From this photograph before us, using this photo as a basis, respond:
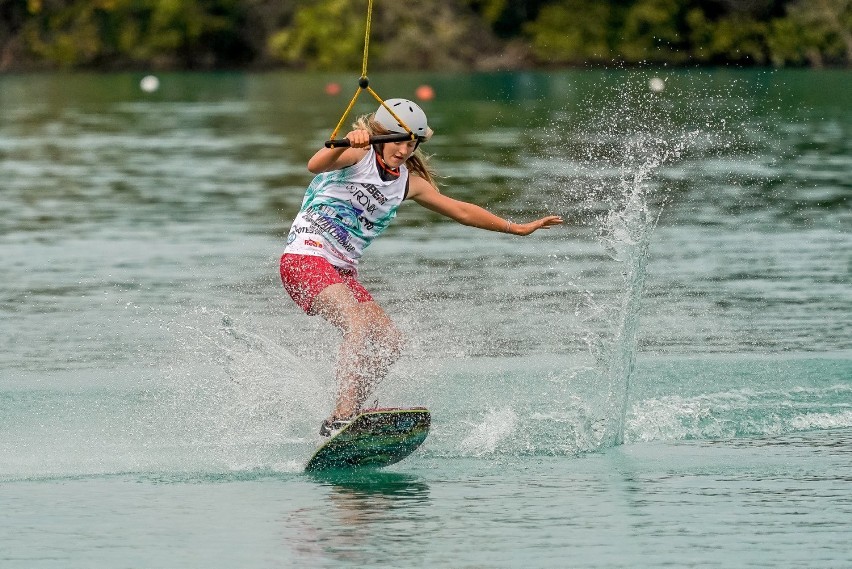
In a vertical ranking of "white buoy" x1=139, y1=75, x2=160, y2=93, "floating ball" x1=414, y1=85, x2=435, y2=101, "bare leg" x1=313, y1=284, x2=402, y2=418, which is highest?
"bare leg" x1=313, y1=284, x2=402, y2=418

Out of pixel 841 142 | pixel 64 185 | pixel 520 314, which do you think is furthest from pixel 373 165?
pixel 841 142

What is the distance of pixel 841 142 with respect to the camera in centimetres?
2955

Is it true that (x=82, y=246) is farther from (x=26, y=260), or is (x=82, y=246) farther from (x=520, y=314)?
(x=520, y=314)

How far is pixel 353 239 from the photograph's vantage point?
9148 millimetres

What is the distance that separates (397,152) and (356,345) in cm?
95

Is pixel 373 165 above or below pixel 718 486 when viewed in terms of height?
Result: above

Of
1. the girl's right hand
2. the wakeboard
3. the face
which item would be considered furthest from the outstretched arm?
the wakeboard

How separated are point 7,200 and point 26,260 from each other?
5878mm

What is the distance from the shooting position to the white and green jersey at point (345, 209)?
29.4 ft

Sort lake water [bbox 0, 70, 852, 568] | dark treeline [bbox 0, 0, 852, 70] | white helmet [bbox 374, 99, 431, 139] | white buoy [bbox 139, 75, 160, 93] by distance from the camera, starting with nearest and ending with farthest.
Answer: lake water [bbox 0, 70, 852, 568] → white helmet [bbox 374, 99, 431, 139] → white buoy [bbox 139, 75, 160, 93] → dark treeline [bbox 0, 0, 852, 70]

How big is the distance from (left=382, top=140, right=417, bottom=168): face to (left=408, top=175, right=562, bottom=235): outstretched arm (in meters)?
0.21

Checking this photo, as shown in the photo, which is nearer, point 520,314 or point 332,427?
point 332,427

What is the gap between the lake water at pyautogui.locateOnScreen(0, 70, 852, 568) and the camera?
25.0ft

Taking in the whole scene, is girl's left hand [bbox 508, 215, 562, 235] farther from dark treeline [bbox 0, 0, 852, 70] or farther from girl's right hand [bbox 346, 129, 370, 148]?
dark treeline [bbox 0, 0, 852, 70]
